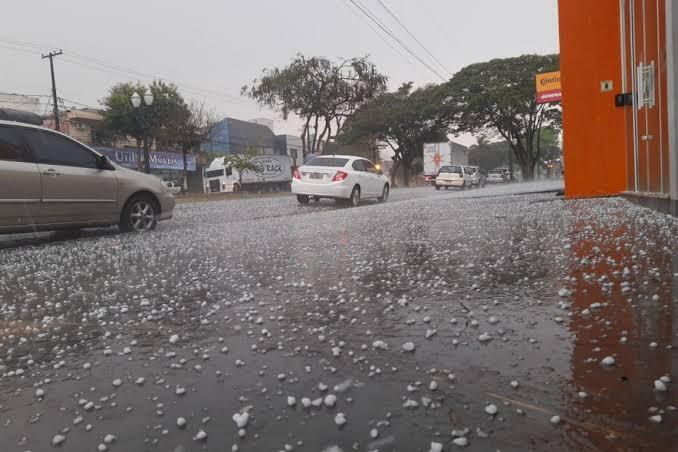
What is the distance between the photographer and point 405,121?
43.4 meters

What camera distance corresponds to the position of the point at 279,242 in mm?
5934

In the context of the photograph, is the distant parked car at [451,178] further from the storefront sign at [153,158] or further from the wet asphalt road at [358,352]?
the wet asphalt road at [358,352]

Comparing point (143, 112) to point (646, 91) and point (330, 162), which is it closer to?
point (330, 162)

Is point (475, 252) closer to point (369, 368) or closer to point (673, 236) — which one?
point (673, 236)

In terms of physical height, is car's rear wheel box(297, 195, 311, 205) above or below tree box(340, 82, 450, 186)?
below

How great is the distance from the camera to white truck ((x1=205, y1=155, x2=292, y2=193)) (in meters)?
35.3

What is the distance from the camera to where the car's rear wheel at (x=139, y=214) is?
790 centimetres

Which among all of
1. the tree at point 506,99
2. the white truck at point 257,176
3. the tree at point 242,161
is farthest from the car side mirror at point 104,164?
the tree at point 506,99

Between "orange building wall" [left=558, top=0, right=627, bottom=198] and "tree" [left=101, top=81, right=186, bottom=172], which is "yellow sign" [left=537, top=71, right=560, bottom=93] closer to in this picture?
"orange building wall" [left=558, top=0, right=627, bottom=198]

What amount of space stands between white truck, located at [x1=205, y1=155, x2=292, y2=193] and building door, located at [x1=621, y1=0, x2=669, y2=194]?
94.0ft

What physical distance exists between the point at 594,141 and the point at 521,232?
4002mm

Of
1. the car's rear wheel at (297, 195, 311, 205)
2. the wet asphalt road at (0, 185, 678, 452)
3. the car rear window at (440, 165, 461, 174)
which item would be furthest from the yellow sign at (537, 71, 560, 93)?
the wet asphalt road at (0, 185, 678, 452)

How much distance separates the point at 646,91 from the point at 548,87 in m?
22.5

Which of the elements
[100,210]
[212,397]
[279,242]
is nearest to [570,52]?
[279,242]
